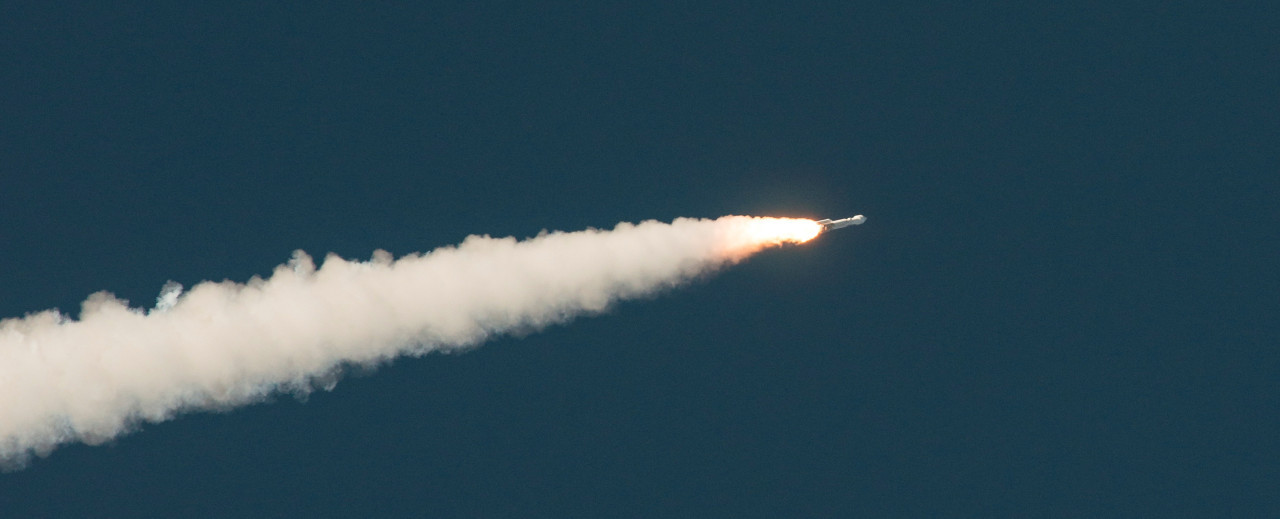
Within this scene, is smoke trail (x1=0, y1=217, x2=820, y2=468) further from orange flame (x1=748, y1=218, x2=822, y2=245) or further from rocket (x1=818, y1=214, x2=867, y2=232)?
rocket (x1=818, y1=214, x2=867, y2=232)

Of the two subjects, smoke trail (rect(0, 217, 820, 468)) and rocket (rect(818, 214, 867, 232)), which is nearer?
smoke trail (rect(0, 217, 820, 468))

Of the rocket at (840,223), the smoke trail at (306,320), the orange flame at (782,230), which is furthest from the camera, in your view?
the orange flame at (782,230)

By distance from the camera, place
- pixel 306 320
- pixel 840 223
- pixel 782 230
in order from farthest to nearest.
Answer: pixel 782 230 < pixel 840 223 < pixel 306 320

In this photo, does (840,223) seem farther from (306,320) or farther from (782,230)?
(306,320)

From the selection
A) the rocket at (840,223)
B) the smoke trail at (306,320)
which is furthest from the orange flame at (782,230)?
the rocket at (840,223)

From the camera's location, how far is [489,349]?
393 feet

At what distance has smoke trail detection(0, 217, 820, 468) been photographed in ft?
330

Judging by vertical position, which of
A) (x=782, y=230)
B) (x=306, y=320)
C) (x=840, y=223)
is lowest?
(x=306, y=320)

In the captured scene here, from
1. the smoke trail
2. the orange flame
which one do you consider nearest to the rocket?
the orange flame

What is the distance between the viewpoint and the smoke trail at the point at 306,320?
10069 cm

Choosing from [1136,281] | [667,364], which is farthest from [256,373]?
[1136,281]

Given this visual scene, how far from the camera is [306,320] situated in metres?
104

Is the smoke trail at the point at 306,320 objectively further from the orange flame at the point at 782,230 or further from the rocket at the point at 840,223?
the rocket at the point at 840,223

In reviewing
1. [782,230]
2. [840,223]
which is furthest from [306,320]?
[840,223]
